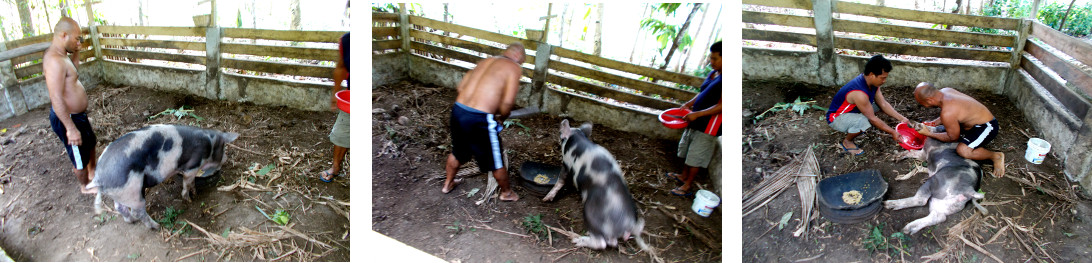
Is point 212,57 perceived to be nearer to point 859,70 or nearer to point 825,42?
point 825,42

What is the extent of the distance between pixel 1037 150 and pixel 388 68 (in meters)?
3.70

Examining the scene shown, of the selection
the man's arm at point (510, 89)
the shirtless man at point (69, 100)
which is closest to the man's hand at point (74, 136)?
the shirtless man at point (69, 100)

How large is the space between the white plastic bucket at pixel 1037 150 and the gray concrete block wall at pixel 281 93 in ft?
13.2

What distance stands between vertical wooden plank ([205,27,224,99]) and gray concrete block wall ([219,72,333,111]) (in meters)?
0.08

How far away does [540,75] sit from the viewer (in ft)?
10.0

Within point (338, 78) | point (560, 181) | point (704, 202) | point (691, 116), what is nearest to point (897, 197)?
point (704, 202)

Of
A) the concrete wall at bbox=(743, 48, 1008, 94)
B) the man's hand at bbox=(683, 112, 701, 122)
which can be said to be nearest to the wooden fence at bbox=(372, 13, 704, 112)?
the man's hand at bbox=(683, 112, 701, 122)

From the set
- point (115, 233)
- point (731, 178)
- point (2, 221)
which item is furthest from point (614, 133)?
point (2, 221)

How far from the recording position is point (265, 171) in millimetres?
2934

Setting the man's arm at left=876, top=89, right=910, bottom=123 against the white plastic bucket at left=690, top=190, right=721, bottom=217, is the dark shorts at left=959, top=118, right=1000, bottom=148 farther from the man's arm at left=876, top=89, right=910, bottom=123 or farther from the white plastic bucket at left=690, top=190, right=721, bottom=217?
the white plastic bucket at left=690, top=190, right=721, bottom=217

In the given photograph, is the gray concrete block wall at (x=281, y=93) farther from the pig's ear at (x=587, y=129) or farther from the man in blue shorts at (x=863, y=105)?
the man in blue shorts at (x=863, y=105)

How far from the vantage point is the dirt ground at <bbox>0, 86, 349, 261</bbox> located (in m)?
2.73

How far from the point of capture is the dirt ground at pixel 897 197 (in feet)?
8.47

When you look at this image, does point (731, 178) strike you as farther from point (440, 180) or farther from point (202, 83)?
point (202, 83)
